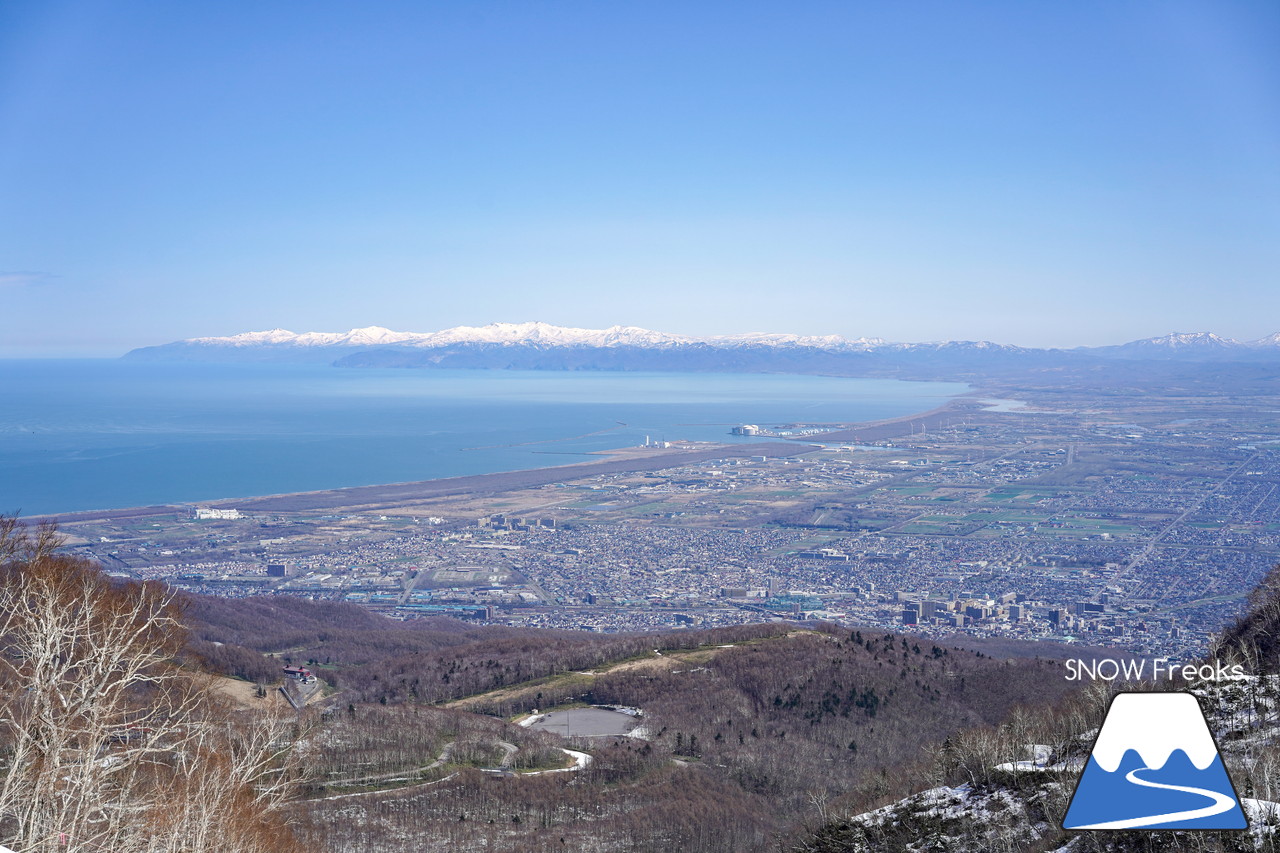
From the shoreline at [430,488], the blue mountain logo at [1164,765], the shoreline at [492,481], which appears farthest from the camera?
the shoreline at [492,481]

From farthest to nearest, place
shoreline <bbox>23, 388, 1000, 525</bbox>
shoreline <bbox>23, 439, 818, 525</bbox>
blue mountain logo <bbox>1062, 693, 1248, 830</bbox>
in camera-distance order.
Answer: shoreline <bbox>23, 388, 1000, 525</bbox> → shoreline <bbox>23, 439, 818, 525</bbox> → blue mountain logo <bbox>1062, 693, 1248, 830</bbox>

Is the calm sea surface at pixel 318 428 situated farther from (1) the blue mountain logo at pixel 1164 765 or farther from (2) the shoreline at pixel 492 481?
(1) the blue mountain logo at pixel 1164 765

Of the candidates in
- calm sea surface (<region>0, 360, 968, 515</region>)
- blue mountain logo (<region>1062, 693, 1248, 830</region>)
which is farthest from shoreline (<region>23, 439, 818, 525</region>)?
blue mountain logo (<region>1062, 693, 1248, 830</region>)

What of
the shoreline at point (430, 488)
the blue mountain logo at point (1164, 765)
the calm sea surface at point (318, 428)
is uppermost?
the blue mountain logo at point (1164, 765)

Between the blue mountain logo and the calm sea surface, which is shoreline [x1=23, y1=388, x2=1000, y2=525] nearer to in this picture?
the calm sea surface

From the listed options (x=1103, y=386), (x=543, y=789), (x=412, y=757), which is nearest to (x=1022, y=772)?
(x=543, y=789)

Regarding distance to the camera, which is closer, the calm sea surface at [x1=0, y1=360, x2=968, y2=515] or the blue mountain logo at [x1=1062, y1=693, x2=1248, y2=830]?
the blue mountain logo at [x1=1062, y1=693, x2=1248, y2=830]

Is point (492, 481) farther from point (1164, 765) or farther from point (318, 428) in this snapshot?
point (1164, 765)

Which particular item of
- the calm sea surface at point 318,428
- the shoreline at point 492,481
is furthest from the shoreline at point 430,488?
the calm sea surface at point 318,428
